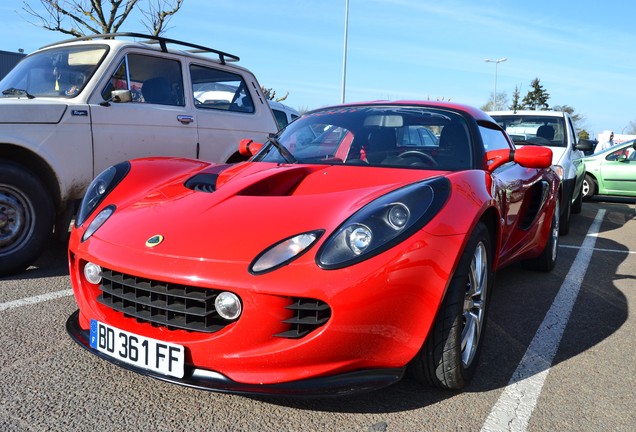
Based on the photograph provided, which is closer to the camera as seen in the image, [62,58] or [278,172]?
[278,172]

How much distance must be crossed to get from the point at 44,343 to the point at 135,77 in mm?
2685

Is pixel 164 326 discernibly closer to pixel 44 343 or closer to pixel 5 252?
pixel 44 343

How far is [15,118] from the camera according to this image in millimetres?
3934

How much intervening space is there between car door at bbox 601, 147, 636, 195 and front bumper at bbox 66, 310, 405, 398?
10.6 meters

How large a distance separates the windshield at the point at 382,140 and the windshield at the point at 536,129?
175 inches

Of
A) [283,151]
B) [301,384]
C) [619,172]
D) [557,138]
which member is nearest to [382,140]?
[283,151]

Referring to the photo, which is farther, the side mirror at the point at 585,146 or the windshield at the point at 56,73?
the side mirror at the point at 585,146

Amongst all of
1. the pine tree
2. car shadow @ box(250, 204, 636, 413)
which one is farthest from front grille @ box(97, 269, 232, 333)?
the pine tree

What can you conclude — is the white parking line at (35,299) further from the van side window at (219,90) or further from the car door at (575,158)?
the car door at (575,158)

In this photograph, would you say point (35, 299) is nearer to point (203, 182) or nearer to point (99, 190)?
point (99, 190)

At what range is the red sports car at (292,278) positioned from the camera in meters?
2.04

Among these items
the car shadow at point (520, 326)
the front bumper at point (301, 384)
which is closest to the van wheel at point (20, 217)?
the front bumper at point (301, 384)

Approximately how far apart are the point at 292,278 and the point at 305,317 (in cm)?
15

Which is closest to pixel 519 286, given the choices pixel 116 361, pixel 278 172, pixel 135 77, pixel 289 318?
pixel 278 172
